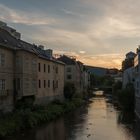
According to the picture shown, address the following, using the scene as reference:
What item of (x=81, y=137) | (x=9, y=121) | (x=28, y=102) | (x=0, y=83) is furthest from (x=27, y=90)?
(x=81, y=137)

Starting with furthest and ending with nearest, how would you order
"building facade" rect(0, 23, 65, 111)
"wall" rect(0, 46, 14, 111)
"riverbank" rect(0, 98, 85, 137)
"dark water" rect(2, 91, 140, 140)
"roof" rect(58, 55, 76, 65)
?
"roof" rect(58, 55, 76, 65) → "building facade" rect(0, 23, 65, 111) → "wall" rect(0, 46, 14, 111) → "dark water" rect(2, 91, 140, 140) → "riverbank" rect(0, 98, 85, 137)

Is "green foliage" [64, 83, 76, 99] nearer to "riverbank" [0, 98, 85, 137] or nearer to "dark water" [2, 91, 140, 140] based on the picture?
"riverbank" [0, 98, 85, 137]

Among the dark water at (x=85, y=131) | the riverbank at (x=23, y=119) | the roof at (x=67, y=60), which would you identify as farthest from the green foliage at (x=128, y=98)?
the roof at (x=67, y=60)

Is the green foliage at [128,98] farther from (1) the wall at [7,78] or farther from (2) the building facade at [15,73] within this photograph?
(1) the wall at [7,78]

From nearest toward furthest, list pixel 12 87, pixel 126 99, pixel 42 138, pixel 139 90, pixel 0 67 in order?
pixel 42 138 < pixel 0 67 < pixel 12 87 < pixel 139 90 < pixel 126 99

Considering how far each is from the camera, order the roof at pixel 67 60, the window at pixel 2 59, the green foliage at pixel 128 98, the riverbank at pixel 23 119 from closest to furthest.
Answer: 1. the riverbank at pixel 23 119
2. the window at pixel 2 59
3. the green foliage at pixel 128 98
4. the roof at pixel 67 60

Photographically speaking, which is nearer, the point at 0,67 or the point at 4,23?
the point at 0,67

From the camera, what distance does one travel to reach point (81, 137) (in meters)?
35.3

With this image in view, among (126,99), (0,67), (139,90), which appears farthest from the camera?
(126,99)

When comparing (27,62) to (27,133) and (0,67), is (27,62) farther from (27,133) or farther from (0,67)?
(27,133)

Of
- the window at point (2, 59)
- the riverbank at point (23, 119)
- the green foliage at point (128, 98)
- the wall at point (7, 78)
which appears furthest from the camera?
the green foliage at point (128, 98)

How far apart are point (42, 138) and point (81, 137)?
3619mm

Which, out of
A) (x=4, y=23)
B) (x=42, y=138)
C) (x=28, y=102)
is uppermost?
(x=4, y=23)

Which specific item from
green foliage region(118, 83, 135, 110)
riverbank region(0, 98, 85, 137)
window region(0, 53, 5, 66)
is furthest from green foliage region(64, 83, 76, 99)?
window region(0, 53, 5, 66)
